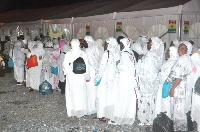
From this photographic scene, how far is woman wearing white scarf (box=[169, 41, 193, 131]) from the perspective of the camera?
448cm

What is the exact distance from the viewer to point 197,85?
4445 mm

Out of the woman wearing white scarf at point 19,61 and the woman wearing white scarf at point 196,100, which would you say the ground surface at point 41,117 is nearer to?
the woman wearing white scarf at point 196,100

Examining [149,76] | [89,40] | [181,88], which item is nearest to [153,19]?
[89,40]

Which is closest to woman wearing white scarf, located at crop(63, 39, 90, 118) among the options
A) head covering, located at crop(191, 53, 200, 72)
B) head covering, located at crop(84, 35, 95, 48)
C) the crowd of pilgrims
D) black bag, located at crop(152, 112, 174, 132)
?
the crowd of pilgrims

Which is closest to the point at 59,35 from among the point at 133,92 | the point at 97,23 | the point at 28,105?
the point at 97,23

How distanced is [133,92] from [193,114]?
46.0 inches

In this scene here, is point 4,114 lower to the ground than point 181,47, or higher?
A: lower

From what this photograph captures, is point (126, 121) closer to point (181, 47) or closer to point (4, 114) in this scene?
point (181, 47)

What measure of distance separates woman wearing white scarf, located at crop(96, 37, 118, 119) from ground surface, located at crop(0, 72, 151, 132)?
308 millimetres

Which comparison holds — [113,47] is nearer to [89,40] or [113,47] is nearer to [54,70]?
[89,40]

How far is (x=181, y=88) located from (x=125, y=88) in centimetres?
109

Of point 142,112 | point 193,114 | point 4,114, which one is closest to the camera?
point 193,114

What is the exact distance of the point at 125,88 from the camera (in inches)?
203

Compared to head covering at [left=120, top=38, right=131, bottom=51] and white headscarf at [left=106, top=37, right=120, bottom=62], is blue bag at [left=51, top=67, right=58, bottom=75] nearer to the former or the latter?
white headscarf at [left=106, top=37, right=120, bottom=62]
